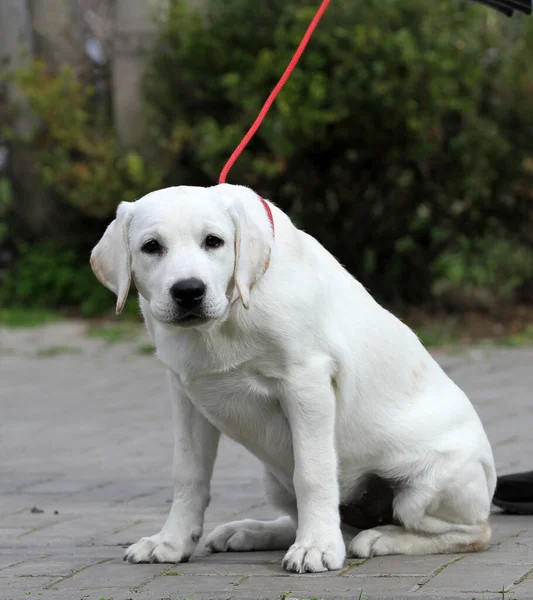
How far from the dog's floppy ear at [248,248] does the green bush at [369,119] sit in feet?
22.2

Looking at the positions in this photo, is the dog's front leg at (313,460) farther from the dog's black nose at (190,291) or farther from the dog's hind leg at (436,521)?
the dog's black nose at (190,291)

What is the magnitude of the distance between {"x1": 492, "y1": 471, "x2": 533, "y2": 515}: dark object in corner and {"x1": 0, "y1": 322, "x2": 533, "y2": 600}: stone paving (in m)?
0.08

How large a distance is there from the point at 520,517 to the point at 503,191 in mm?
6995

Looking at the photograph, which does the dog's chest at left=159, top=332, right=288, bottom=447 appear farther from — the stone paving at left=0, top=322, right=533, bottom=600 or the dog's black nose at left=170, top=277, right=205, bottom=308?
the stone paving at left=0, top=322, right=533, bottom=600

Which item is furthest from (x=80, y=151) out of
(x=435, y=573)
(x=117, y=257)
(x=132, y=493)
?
(x=435, y=573)

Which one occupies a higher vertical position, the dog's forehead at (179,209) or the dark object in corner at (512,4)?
the dark object in corner at (512,4)

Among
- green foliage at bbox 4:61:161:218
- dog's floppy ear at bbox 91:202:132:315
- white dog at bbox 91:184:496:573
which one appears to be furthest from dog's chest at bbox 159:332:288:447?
green foliage at bbox 4:61:161:218

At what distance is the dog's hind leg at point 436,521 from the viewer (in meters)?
3.91

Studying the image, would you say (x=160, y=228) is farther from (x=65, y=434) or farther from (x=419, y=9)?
(x=419, y=9)

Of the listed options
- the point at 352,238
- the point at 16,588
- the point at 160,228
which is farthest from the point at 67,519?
the point at 352,238

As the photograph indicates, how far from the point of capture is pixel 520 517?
471cm

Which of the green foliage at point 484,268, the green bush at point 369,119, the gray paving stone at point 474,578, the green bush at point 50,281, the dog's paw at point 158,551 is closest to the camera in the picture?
the gray paving stone at point 474,578

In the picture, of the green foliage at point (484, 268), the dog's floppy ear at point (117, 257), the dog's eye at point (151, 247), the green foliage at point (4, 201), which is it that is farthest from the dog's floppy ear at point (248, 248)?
the green foliage at point (4, 201)

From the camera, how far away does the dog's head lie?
3.45m
